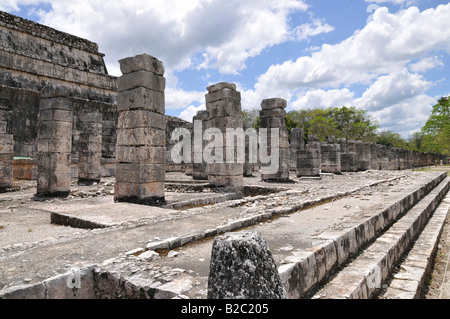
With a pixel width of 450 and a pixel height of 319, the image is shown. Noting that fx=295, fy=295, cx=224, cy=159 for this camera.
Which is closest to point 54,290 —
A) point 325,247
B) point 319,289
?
point 319,289

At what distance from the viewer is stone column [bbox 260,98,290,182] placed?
12.1 meters

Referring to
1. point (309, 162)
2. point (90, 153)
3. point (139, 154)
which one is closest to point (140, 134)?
point (139, 154)

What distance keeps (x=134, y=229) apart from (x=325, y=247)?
7.95 feet

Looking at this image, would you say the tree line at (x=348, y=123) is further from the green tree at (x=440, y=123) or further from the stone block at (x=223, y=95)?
the stone block at (x=223, y=95)

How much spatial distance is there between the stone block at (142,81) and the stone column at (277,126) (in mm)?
6053

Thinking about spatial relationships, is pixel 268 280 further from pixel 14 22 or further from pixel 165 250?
pixel 14 22

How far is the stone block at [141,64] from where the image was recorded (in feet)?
22.7

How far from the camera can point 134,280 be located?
2.22m

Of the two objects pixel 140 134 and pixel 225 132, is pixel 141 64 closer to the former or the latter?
pixel 140 134

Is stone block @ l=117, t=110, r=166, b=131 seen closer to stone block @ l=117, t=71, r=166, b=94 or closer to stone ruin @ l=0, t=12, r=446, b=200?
stone ruin @ l=0, t=12, r=446, b=200

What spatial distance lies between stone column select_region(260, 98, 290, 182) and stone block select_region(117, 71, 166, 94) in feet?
19.9

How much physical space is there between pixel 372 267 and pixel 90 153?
39.1ft

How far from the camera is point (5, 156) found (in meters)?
9.80

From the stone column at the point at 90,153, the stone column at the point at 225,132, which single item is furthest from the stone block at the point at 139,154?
the stone column at the point at 90,153
